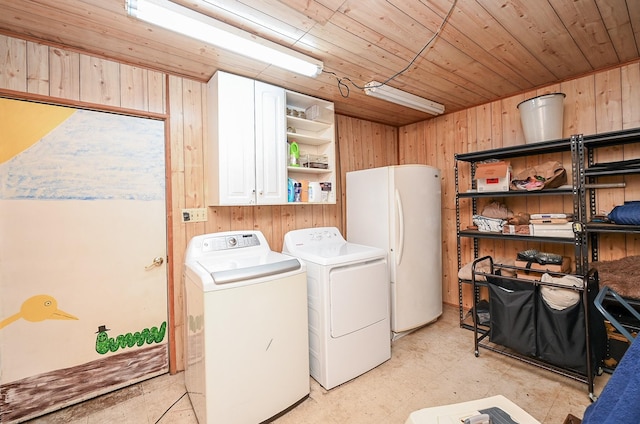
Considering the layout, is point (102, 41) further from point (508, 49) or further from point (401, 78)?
point (508, 49)

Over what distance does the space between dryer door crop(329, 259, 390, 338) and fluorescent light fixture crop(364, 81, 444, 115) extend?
1.53 metres

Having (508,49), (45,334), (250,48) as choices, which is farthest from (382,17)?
(45,334)

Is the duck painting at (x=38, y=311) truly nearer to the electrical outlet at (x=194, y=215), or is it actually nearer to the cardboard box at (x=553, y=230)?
the electrical outlet at (x=194, y=215)

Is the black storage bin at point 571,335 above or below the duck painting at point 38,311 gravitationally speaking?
below

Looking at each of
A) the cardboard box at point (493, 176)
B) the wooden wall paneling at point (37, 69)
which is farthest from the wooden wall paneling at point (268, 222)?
the cardboard box at point (493, 176)

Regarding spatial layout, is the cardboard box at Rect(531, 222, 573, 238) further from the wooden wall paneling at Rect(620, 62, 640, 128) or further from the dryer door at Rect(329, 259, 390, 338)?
the dryer door at Rect(329, 259, 390, 338)

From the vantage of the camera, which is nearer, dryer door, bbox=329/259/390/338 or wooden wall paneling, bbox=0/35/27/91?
wooden wall paneling, bbox=0/35/27/91

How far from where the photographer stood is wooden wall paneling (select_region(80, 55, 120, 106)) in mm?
1952

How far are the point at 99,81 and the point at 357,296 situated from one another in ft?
7.97

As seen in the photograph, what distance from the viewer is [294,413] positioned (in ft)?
6.04

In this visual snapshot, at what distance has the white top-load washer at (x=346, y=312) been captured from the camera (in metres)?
2.05

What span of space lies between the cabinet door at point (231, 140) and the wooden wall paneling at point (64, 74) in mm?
862

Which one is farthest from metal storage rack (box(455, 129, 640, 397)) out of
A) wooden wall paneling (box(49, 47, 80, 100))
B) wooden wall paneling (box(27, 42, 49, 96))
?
wooden wall paneling (box(27, 42, 49, 96))

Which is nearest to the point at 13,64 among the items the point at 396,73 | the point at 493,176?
the point at 396,73
